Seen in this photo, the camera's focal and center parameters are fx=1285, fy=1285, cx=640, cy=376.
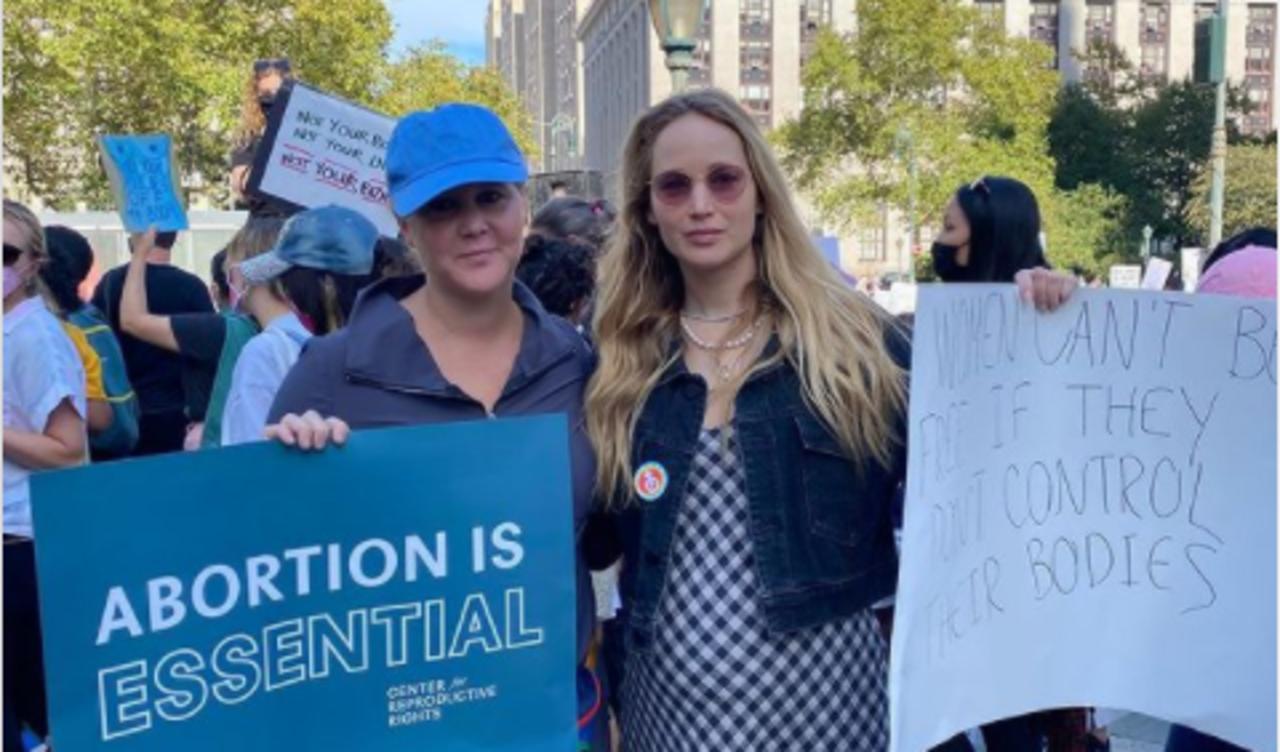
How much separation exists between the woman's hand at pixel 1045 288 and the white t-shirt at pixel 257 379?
213 cm

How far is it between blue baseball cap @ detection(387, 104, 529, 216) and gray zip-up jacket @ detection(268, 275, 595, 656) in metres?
0.22

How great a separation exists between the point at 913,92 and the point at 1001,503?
44.9m

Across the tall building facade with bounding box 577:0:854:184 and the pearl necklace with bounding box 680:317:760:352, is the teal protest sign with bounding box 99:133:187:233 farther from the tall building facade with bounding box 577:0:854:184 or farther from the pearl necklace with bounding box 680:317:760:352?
the tall building facade with bounding box 577:0:854:184

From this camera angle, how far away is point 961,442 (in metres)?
2.19

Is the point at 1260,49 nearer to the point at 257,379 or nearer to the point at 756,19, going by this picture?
the point at 756,19

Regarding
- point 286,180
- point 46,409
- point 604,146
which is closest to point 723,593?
point 46,409

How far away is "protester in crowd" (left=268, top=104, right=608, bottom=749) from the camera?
2143 millimetres

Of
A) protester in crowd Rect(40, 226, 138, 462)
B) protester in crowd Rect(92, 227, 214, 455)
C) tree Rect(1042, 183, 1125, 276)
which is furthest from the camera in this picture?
tree Rect(1042, 183, 1125, 276)

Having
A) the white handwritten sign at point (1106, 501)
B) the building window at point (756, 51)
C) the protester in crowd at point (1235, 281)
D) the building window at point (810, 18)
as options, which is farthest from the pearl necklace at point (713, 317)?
the building window at point (810, 18)

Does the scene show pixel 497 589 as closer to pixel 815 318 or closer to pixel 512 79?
pixel 815 318

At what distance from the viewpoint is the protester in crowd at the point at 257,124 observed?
5.83 m

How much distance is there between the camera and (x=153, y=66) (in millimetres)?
23859

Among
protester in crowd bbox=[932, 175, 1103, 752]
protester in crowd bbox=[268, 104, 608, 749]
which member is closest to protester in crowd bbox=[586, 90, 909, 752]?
protester in crowd bbox=[268, 104, 608, 749]

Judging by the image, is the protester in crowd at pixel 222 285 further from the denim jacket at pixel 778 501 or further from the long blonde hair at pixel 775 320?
the denim jacket at pixel 778 501
